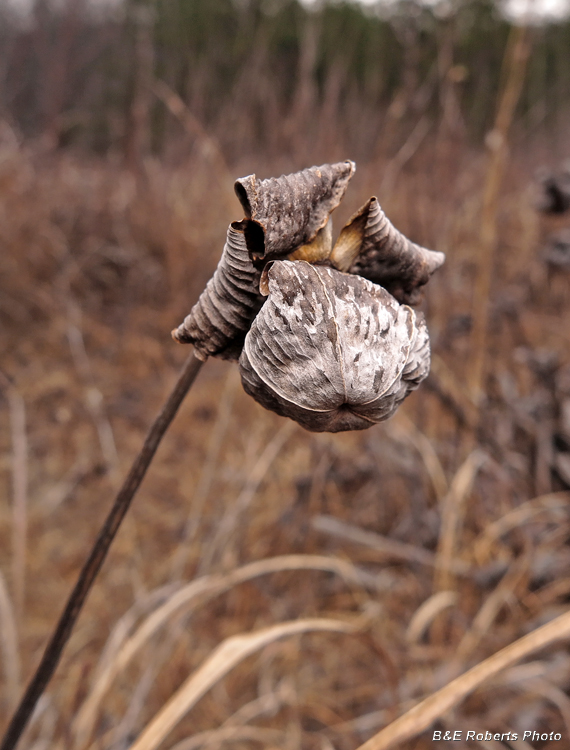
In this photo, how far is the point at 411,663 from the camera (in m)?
1.16

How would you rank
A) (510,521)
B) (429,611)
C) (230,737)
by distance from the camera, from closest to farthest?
(230,737) → (429,611) → (510,521)

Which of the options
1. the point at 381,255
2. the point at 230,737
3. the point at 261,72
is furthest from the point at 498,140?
the point at 261,72

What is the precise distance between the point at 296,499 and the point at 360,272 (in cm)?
109

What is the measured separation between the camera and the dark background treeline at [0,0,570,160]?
203 centimetres

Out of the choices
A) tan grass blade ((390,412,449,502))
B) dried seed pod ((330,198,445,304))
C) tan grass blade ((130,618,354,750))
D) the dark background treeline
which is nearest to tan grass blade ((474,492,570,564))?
tan grass blade ((390,412,449,502))

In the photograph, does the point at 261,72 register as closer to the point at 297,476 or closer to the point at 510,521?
the point at 297,476

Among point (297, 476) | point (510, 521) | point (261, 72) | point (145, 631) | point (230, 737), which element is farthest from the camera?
point (261, 72)

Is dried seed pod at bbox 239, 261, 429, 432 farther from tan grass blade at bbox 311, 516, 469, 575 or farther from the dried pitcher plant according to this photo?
tan grass blade at bbox 311, 516, 469, 575

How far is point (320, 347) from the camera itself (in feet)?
1.05

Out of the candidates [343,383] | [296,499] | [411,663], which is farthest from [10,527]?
[343,383]

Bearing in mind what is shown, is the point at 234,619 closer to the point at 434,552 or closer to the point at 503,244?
the point at 434,552

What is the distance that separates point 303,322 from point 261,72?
3038mm

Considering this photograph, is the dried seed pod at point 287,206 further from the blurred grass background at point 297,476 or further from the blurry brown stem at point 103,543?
the blurred grass background at point 297,476

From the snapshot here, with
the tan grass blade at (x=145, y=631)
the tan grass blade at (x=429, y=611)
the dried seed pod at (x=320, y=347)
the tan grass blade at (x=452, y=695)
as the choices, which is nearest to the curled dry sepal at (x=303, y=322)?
the dried seed pod at (x=320, y=347)
